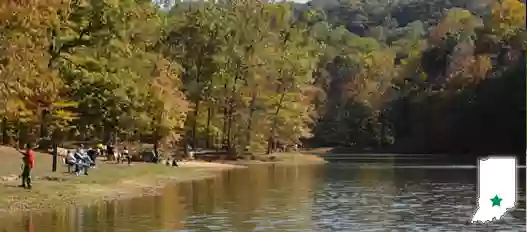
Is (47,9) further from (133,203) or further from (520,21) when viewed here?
(520,21)

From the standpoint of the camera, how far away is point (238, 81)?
88750 millimetres

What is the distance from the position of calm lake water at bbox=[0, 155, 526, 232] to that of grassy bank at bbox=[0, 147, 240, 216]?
3.55 feet

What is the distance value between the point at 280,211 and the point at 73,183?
Result: 10.6 m

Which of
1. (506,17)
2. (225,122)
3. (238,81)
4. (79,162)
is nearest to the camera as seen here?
(79,162)

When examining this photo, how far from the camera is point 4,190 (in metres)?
31.3

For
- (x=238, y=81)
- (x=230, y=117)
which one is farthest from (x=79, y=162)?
(x=238, y=81)

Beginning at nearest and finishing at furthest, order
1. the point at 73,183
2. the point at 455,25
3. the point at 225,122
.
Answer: the point at 73,183 < the point at 225,122 < the point at 455,25

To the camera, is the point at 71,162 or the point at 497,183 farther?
the point at 71,162

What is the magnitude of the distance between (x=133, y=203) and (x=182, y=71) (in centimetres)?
4718

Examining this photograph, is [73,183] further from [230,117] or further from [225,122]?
[225,122]

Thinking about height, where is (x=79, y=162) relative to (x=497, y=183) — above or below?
below

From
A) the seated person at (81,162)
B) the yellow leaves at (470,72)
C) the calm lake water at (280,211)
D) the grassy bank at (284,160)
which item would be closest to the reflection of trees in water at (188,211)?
the calm lake water at (280,211)

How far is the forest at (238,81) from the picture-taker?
46156 millimetres

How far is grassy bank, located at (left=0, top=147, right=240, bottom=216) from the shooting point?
3106 centimetres
